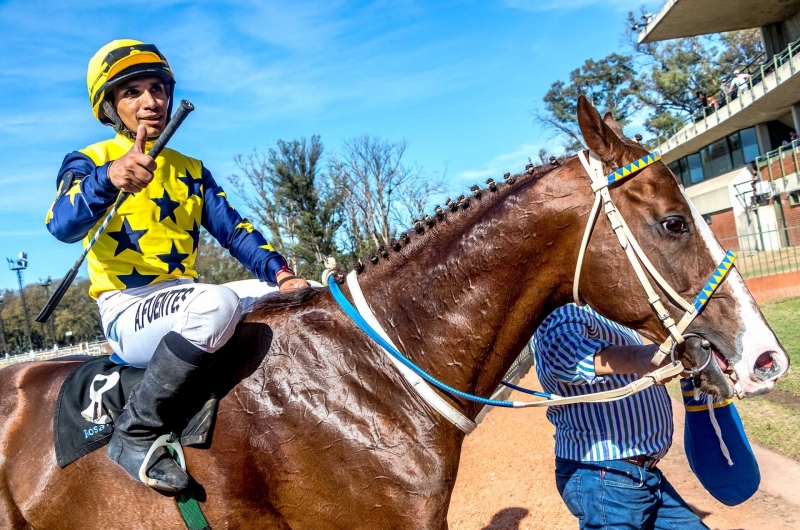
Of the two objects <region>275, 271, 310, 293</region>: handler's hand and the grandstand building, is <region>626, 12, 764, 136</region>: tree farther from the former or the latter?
<region>275, 271, 310, 293</region>: handler's hand

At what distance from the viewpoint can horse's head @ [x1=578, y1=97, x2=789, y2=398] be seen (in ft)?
6.59

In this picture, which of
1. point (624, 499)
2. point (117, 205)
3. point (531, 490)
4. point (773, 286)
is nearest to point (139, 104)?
point (117, 205)

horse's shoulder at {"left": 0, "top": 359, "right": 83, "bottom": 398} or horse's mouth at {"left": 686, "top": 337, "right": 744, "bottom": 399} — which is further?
horse's shoulder at {"left": 0, "top": 359, "right": 83, "bottom": 398}

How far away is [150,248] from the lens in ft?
8.41

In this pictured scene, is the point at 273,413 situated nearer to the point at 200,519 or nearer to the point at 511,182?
the point at 200,519

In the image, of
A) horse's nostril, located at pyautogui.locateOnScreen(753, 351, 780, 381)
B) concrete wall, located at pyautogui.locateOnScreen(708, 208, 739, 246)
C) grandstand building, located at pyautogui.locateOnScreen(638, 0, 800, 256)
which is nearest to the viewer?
horse's nostril, located at pyautogui.locateOnScreen(753, 351, 780, 381)

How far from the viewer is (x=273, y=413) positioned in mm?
2217

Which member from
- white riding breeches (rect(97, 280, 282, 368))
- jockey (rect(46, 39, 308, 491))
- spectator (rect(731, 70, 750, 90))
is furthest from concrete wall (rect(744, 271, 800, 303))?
spectator (rect(731, 70, 750, 90))

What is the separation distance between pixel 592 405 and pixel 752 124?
35.5m

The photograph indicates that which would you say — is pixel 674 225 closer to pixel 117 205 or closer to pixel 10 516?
pixel 117 205

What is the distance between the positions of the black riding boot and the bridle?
154 centimetres

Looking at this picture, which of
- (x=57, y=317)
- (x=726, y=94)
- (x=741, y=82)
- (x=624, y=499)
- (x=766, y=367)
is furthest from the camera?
(x=57, y=317)

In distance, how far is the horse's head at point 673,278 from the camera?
2.01 m

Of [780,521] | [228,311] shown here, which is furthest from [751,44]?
[228,311]
